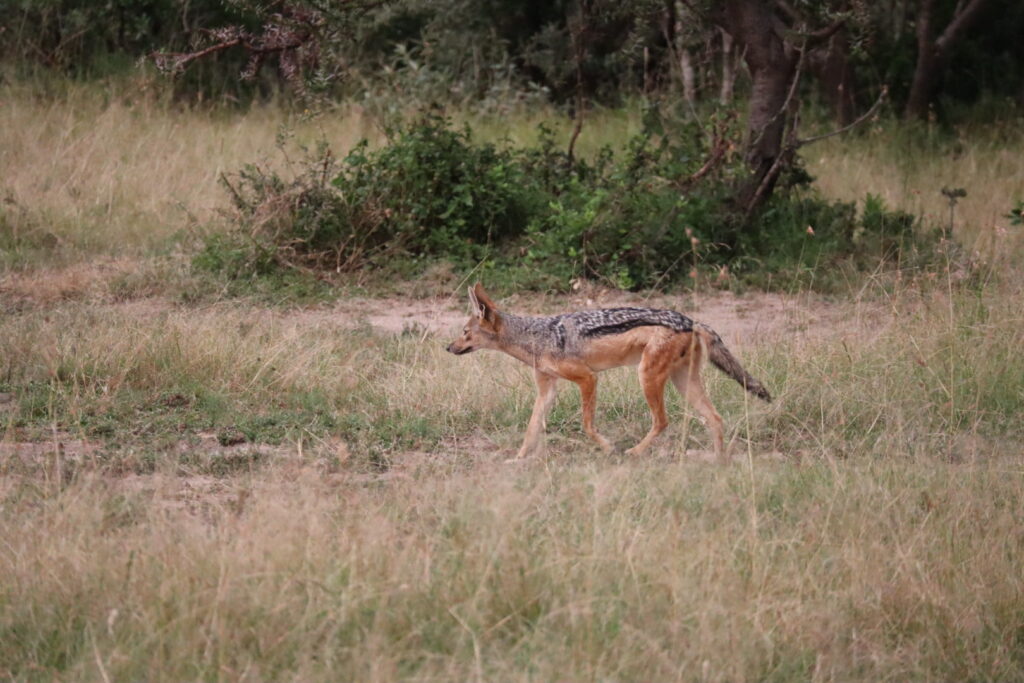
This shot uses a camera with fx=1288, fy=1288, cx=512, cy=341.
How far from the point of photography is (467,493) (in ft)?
18.5

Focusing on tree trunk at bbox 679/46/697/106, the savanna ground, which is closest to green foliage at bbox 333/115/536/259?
the savanna ground

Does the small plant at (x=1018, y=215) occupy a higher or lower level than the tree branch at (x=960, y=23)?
lower

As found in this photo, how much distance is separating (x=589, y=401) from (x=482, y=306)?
2.58ft

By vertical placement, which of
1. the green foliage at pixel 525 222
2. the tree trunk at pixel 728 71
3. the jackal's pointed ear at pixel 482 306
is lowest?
the green foliage at pixel 525 222

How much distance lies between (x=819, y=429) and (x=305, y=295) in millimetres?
4785

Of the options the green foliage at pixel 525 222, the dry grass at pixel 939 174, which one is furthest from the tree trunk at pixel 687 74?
the green foliage at pixel 525 222

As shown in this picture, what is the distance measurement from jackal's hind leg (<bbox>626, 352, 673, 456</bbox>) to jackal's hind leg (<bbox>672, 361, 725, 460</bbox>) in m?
0.22

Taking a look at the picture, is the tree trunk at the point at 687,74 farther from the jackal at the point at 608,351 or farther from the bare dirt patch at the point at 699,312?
the jackal at the point at 608,351

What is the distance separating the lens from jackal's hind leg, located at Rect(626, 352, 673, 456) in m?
6.62

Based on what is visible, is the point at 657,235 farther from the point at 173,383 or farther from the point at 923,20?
the point at 923,20

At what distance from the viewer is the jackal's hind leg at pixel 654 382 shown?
6617 mm

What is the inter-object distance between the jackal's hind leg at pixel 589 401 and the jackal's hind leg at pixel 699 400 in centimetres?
50

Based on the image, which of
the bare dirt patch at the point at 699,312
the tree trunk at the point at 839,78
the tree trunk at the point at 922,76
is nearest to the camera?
the bare dirt patch at the point at 699,312

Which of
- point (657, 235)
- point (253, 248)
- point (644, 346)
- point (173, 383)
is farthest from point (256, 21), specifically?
point (644, 346)
